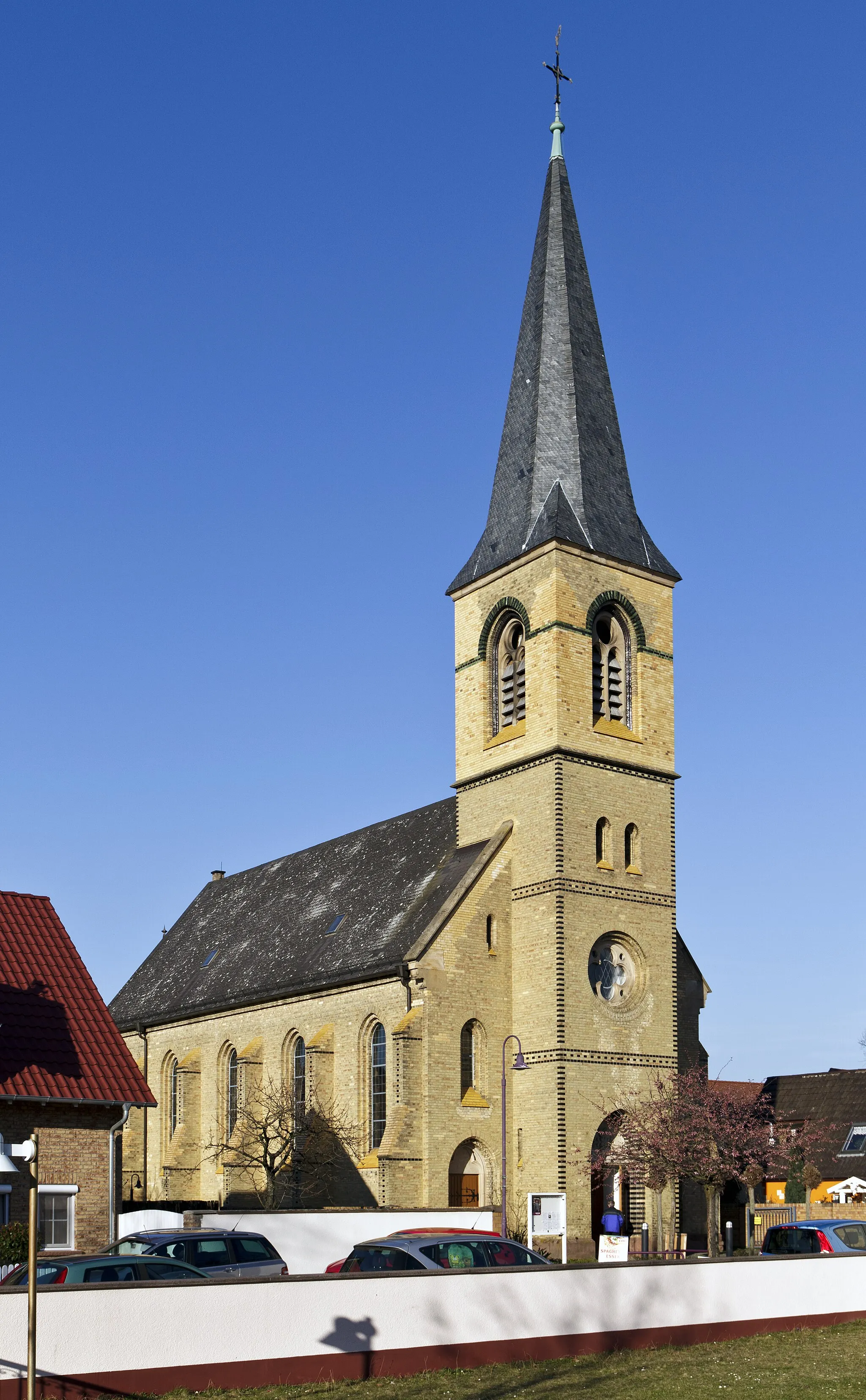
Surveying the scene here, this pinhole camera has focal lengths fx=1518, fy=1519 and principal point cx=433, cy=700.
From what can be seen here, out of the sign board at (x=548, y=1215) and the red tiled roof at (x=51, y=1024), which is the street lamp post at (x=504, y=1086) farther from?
the red tiled roof at (x=51, y=1024)

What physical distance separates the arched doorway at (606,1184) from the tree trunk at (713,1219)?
2.06m

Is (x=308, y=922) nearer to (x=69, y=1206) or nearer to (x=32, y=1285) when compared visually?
(x=69, y=1206)

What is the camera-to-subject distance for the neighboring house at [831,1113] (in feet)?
180

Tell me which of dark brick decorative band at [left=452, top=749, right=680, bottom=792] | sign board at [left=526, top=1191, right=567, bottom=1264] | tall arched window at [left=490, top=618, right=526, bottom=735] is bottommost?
sign board at [left=526, top=1191, right=567, bottom=1264]

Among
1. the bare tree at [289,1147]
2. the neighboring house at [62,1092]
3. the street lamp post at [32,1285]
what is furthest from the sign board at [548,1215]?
the street lamp post at [32,1285]

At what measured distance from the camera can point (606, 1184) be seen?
38375 mm

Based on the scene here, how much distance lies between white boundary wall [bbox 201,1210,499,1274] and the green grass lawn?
1186 cm

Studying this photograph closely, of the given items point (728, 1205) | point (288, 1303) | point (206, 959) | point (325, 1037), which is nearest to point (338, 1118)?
point (325, 1037)

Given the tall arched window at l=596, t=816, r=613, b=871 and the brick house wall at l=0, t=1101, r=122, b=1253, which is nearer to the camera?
the brick house wall at l=0, t=1101, r=122, b=1253

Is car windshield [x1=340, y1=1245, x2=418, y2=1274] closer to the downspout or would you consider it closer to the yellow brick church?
the downspout

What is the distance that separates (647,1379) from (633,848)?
24.2 metres

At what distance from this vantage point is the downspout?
27.5m

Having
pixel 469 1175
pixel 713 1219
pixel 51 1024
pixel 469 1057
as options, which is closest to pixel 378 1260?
pixel 51 1024

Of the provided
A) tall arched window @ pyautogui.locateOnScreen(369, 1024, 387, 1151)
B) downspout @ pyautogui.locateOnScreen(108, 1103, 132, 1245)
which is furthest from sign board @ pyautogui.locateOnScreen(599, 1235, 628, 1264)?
tall arched window @ pyautogui.locateOnScreen(369, 1024, 387, 1151)
